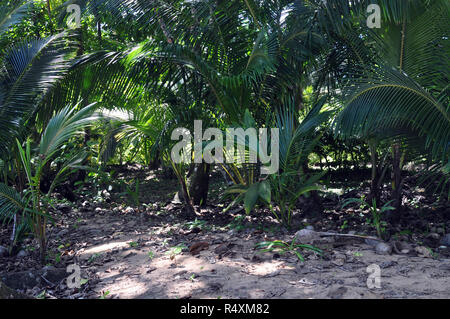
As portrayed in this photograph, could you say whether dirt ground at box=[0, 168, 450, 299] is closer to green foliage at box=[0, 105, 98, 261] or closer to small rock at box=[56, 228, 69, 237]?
small rock at box=[56, 228, 69, 237]

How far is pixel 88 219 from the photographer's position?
18.2 feet

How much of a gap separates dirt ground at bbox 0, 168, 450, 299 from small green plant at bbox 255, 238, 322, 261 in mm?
49

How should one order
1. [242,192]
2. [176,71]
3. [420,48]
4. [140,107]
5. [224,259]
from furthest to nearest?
[140,107] < [176,71] < [242,192] < [420,48] < [224,259]

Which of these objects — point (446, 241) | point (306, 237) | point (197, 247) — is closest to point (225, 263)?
point (197, 247)

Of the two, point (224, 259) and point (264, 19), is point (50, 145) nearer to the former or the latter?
point (224, 259)

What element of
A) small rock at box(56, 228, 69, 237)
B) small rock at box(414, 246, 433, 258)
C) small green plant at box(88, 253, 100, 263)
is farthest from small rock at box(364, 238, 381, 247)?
small rock at box(56, 228, 69, 237)

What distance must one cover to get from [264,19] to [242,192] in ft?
7.10

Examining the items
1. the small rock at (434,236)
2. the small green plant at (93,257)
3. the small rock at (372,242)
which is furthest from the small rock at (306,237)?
the small green plant at (93,257)

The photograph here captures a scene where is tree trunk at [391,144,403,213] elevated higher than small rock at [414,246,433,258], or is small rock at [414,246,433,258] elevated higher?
tree trunk at [391,144,403,213]

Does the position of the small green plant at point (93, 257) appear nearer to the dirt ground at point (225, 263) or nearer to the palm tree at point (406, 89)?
the dirt ground at point (225, 263)

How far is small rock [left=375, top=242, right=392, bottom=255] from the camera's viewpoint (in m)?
3.40

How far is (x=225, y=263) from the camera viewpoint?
10.7 feet

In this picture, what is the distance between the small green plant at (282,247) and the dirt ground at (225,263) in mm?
49

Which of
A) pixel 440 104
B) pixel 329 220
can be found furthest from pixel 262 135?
pixel 440 104
